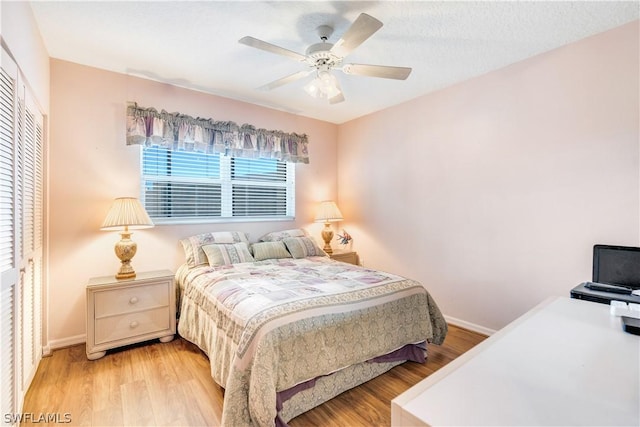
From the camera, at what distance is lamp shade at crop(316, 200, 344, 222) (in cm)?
408

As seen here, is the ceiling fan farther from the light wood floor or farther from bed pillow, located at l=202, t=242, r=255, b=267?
the light wood floor

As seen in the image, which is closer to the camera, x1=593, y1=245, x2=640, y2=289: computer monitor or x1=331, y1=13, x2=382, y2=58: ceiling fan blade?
x1=331, y1=13, x2=382, y2=58: ceiling fan blade

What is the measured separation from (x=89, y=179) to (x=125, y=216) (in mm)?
590

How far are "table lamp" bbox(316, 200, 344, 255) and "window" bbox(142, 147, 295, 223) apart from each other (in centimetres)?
40

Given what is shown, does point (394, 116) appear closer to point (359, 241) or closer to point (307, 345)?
point (359, 241)

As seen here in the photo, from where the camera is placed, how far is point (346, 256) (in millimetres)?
4109

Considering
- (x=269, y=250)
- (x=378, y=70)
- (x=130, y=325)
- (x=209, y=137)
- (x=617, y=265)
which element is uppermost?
(x=378, y=70)

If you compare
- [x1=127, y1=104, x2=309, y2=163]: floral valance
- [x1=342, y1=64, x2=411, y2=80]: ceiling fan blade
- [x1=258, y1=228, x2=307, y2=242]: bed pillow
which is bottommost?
[x1=258, y1=228, x2=307, y2=242]: bed pillow

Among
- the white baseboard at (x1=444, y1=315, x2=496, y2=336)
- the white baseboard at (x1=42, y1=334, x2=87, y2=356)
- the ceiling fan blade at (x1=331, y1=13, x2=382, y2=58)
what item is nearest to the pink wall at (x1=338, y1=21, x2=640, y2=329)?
the white baseboard at (x1=444, y1=315, x2=496, y2=336)

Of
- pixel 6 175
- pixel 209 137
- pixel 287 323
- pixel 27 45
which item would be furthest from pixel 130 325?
pixel 27 45

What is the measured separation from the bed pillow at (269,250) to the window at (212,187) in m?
0.49

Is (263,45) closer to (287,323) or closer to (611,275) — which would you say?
(287,323)

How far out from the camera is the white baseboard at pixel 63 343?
2.54 metres

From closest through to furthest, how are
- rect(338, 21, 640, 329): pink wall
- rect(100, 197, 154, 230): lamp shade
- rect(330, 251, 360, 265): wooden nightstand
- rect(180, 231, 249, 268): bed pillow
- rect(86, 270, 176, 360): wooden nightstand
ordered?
rect(338, 21, 640, 329): pink wall
rect(86, 270, 176, 360): wooden nightstand
rect(100, 197, 154, 230): lamp shade
rect(180, 231, 249, 268): bed pillow
rect(330, 251, 360, 265): wooden nightstand
